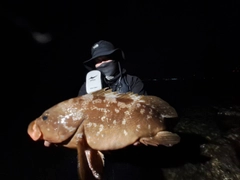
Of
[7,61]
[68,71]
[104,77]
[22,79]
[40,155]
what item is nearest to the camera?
[104,77]

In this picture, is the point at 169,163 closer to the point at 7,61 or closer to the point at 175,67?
the point at 7,61

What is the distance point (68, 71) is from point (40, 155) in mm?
56381

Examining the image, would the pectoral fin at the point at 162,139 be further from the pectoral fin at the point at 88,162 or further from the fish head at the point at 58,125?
the fish head at the point at 58,125

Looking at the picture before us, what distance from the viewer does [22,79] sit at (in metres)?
29.8

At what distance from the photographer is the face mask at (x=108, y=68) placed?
131 inches

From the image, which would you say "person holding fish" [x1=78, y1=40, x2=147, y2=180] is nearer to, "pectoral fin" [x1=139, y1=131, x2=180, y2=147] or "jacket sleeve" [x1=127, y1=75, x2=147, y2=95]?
"jacket sleeve" [x1=127, y1=75, x2=147, y2=95]

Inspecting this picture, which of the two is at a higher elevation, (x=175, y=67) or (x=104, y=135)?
(x=104, y=135)

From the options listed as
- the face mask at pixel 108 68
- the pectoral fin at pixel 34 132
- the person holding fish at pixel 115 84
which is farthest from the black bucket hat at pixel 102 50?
the pectoral fin at pixel 34 132

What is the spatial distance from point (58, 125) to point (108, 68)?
5.03 feet

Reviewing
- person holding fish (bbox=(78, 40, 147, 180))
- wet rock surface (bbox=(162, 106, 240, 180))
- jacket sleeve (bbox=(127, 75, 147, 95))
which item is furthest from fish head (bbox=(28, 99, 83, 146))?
wet rock surface (bbox=(162, 106, 240, 180))

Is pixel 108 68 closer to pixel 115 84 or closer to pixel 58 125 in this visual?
pixel 115 84

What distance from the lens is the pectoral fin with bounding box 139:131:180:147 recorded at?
6.81 feet

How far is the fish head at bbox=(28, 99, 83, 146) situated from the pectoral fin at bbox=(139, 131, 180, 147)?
943 mm

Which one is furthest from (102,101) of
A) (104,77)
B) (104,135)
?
(104,77)
